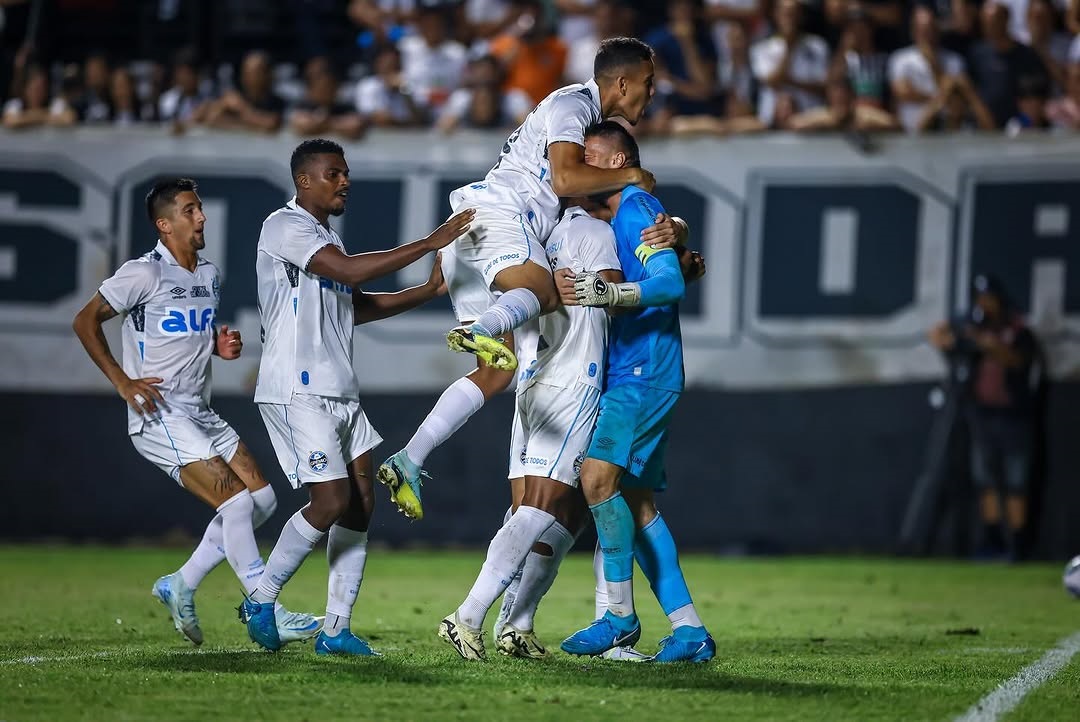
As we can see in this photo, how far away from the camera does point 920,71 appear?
45.8 ft

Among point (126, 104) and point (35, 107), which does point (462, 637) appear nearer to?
point (126, 104)

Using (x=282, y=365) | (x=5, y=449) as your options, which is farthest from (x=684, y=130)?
(x=282, y=365)

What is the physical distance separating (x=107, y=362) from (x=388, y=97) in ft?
25.5

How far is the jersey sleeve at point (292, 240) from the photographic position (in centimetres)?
634

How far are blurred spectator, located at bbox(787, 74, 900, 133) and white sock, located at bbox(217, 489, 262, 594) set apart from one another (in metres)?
7.89

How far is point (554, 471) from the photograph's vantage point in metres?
6.25

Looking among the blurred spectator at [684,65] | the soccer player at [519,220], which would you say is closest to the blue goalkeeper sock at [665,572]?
the soccer player at [519,220]

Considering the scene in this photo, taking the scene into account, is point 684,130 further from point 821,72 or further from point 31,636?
point 31,636

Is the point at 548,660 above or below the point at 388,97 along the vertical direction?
below

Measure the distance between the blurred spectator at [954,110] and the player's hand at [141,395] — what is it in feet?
28.4

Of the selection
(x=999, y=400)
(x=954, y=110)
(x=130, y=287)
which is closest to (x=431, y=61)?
(x=954, y=110)

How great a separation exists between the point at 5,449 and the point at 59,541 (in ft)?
3.22

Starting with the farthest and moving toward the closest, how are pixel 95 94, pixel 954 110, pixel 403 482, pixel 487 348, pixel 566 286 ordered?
1. pixel 95 94
2. pixel 954 110
3. pixel 566 286
4. pixel 403 482
5. pixel 487 348

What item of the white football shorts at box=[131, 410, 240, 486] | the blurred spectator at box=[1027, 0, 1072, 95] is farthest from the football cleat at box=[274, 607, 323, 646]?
the blurred spectator at box=[1027, 0, 1072, 95]
